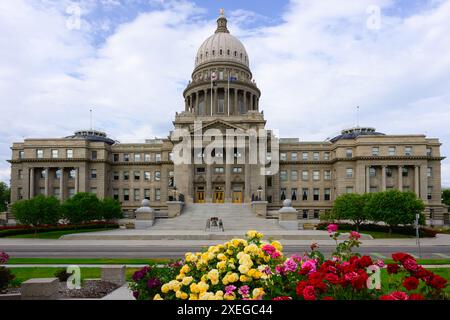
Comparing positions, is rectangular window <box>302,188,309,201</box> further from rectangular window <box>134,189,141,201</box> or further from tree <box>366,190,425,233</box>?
rectangular window <box>134,189,141,201</box>

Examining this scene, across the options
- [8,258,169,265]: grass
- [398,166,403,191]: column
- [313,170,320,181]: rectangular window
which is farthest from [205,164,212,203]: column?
[8,258,169,265]: grass

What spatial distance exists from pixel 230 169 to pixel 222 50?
41871mm

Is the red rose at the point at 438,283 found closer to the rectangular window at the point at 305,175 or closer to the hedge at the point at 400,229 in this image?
the hedge at the point at 400,229

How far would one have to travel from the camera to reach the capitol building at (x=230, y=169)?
67.2m

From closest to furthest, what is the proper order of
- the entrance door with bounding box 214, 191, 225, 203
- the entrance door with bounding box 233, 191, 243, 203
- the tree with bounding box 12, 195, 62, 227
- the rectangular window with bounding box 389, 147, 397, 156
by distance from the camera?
the tree with bounding box 12, 195, 62, 227 → the entrance door with bounding box 233, 191, 243, 203 → the entrance door with bounding box 214, 191, 225, 203 → the rectangular window with bounding box 389, 147, 397, 156

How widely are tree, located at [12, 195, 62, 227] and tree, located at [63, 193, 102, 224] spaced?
7.89ft

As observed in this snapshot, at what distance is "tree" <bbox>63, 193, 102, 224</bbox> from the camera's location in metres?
45.3

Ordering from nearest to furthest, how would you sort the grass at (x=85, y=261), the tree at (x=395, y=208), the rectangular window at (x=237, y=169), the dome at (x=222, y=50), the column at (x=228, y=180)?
the grass at (x=85, y=261)
the tree at (x=395, y=208)
the column at (x=228, y=180)
the rectangular window at (x=237, y=169)
the dome at (x=222, y=50)

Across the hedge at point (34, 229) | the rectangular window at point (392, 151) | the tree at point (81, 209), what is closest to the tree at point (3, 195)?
the hedge at point (34, 229)

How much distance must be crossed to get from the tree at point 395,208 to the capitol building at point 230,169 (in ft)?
72.9
